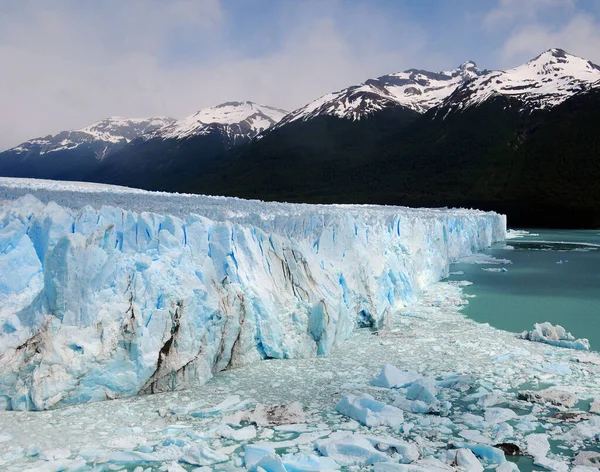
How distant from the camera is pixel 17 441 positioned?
4676 millimetres

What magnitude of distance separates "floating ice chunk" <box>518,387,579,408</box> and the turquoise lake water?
3.06 m

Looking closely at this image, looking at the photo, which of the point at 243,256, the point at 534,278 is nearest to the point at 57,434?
the point at 243,256

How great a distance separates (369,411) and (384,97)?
401 ft

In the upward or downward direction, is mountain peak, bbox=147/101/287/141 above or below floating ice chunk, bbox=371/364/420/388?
above

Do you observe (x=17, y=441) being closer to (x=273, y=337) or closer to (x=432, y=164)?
(x=273, y=337)

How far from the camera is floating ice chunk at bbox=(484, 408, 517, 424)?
5.48 metres

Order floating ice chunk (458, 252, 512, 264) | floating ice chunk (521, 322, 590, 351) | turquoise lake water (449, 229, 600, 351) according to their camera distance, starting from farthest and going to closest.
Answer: floating ice chunk (458, 252, 512, 264) → turquoise lake water (449, 229, 600, 351) → floating ice chunk (521, 322, 590, 351)

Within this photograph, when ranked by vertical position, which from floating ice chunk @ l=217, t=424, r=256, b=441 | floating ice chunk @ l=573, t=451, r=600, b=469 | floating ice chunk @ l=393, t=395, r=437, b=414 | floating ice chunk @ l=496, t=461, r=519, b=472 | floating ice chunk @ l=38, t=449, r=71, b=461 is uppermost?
floating ice chunk @ l=38, t=449, r=71, b=461

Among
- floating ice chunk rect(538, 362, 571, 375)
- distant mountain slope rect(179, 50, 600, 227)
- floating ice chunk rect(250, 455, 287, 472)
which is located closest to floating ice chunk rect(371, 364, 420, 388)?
floating ice chunk rect(538, 362, 571, 375)

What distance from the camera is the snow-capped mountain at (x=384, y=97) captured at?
11231 centimetres

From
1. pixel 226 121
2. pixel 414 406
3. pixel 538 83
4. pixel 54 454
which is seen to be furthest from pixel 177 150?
pixel 54 454

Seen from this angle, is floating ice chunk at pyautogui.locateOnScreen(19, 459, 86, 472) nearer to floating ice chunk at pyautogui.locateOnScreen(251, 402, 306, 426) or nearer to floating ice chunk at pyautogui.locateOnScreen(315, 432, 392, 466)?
floating ice chunk at pyautogui.locateOnScreen(251, 402, 306, 426)

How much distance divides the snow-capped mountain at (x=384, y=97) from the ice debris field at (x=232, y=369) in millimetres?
102336

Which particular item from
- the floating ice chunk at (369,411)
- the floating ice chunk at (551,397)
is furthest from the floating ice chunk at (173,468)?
the floating ice chunk at (551,397)
